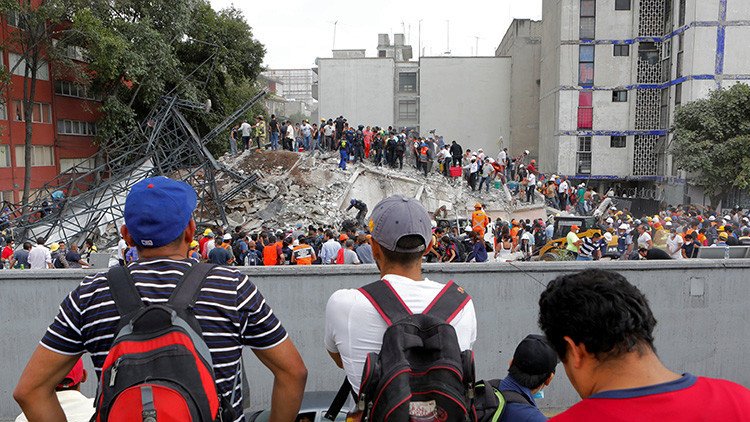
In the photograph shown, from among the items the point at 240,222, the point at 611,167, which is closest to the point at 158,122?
the point at 240,222

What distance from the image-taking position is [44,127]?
3058cm

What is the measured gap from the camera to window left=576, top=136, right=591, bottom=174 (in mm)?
38269

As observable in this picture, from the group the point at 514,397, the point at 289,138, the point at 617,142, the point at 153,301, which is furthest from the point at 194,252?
the point at 617,142

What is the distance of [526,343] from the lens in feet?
9.68

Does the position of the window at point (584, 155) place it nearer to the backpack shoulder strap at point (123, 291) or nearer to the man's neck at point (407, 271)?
the man's neck at point (407, 271)

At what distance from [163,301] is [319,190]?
848 inches

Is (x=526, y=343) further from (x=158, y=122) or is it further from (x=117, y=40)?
(x=117, y=40)

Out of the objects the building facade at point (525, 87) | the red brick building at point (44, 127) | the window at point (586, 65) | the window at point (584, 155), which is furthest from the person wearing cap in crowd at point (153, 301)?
the building facade at point (525, 87)

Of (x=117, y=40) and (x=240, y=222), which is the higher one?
(x=117, y=40)

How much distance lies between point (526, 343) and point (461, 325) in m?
0.82

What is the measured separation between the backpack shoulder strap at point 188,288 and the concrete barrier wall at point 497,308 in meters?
3.81

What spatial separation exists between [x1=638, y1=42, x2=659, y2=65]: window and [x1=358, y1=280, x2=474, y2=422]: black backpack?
4009cm

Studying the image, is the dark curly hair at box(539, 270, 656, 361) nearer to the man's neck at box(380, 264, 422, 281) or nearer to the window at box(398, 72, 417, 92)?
the man's neck at box(380, 264, 422, 281)

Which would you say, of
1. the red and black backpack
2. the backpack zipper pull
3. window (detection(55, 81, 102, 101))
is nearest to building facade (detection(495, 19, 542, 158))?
window (detection(55, 81, 102, 101))
